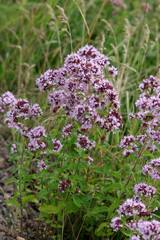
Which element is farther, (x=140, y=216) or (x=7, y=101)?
(x=7, y=101)

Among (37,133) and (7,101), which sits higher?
(7,101)

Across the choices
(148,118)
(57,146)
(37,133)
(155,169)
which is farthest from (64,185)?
(148,118)

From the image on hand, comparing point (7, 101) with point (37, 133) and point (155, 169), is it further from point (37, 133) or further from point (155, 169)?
point (155, 169)

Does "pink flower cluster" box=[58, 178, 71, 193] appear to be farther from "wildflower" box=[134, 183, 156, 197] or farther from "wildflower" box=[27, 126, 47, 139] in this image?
"wildflower" box=[134, 183, 156, 197]

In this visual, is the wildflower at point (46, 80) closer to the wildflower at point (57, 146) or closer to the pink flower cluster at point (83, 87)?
the pink flower cluster at point (83, 87)

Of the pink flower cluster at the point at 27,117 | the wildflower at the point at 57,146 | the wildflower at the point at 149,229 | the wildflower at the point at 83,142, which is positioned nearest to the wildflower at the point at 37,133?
the pink flower cluster at the point at 27,117

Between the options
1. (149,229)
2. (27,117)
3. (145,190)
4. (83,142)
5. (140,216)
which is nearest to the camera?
(149,229)
